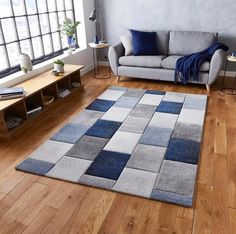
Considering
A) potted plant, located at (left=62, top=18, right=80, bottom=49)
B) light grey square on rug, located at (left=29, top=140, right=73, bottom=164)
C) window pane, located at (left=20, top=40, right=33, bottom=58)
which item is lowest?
light grey square on rug, located at (left=29, top=140, right=73, bottom=164)

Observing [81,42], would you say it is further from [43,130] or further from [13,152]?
[13,152]

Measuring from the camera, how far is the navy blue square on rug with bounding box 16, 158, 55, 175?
2.33 meters

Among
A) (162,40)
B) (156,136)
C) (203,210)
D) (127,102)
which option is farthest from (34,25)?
(203,210)

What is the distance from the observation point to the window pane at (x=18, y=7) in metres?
3.58

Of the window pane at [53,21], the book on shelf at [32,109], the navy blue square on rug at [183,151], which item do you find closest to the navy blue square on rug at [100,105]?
the book on shelf at [32,109]

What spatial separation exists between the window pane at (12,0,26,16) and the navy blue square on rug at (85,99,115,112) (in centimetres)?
160

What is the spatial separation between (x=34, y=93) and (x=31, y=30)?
1.31m

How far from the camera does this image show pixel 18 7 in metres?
3.65

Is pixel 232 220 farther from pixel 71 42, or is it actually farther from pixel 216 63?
pixel 71 42

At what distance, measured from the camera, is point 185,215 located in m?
1.85

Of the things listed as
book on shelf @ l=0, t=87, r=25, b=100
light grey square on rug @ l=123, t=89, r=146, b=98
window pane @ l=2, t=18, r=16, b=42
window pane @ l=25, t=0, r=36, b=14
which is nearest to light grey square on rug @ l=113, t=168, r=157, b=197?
book on shelf @ l=0, t=87, r=25, b=100

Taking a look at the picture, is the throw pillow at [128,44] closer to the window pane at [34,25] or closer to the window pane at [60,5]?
the window pane at [60,5]

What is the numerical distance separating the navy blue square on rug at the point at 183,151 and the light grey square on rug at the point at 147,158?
0.26 ft

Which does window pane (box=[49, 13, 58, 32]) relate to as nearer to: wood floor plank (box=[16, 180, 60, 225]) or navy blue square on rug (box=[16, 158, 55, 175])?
navy blue square on rug (box=[16, 158, 55, 175])
